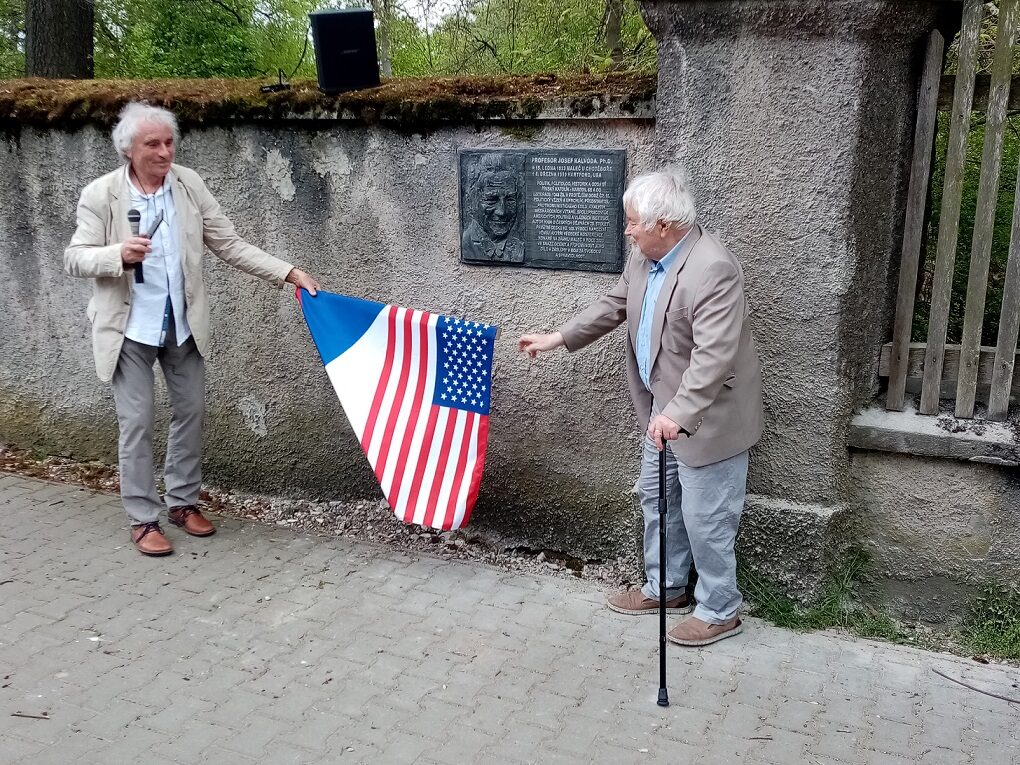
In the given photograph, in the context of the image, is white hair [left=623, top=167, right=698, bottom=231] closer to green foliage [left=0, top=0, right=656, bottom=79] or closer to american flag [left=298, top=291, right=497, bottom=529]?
american flag [left=298, top=291, right=497, bottom=529]

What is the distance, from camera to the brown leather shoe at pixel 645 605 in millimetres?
4230

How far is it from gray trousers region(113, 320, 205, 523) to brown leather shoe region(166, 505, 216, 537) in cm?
4

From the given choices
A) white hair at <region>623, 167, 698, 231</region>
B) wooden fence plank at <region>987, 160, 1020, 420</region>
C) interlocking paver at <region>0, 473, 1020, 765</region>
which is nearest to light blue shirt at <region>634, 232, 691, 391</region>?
white hair at <region>623, 167, 698, 231</region>

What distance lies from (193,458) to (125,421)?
42 centimetres

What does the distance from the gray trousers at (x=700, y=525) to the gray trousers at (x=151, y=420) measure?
7.22ft

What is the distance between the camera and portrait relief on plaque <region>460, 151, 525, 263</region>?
4473mm

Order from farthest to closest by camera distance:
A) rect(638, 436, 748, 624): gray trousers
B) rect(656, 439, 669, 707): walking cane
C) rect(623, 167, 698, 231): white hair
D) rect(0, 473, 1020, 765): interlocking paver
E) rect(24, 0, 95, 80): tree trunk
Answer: rect(24, 0, 95, 80): tree trunk, rect(638, 436, 748, 624): gray trousers, rect(623, 167, 698, 231): white hair, rect(656, 439, 669, 707): walking cane, rect(0, 473, 1020, 765): interlocking paver

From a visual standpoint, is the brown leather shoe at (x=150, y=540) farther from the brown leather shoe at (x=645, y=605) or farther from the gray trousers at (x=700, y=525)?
the gray trousers at (x=700, y=525)

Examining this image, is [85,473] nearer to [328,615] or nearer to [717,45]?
[328,615]

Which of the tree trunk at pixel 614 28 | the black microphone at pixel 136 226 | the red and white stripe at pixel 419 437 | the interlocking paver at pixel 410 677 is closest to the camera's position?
the interlocking paver at pixel 410 677

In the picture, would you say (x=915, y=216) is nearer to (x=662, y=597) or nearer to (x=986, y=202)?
(x=986, y=202)

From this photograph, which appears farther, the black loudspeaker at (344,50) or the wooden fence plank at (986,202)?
the black loudspeaker at (344,50)

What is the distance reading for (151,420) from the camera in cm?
477

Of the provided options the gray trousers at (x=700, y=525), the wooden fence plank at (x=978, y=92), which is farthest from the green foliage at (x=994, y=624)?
the wooden fence plank at (x=978, y=92)
